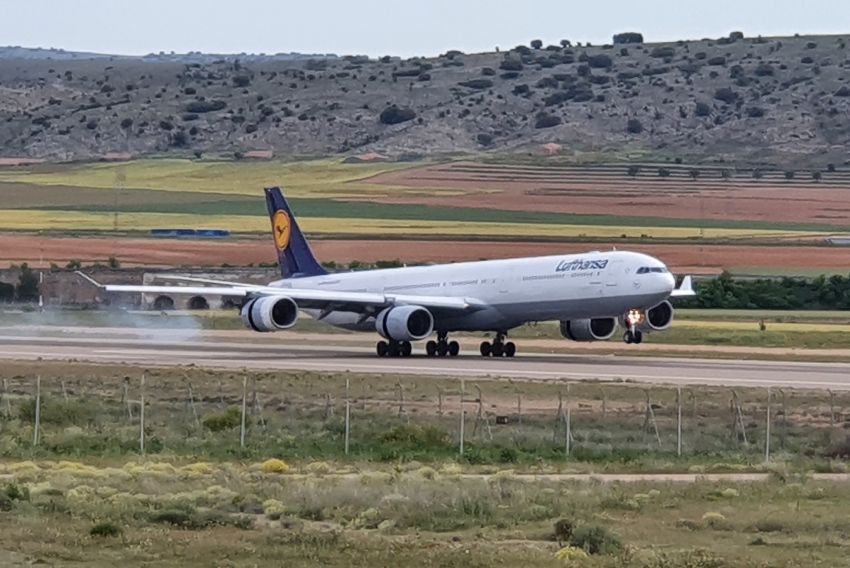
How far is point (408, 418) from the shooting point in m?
47.6

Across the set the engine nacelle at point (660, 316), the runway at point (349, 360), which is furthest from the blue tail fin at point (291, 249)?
the engine nacelle at point (660, 316)

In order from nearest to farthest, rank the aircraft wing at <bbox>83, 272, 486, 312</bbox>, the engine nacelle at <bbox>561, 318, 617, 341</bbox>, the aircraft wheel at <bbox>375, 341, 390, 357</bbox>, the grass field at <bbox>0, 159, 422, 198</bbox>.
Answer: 1. the aircraft wing at <bbox>83, 272, 486, 312</bbox>
2. the engine nacelle at <bbox>561, 318, 617, 341</bbox>
3. the aircraft wheel at <bbox>375, 341, 390, 357</bbox>
4. the grass field at <bbox>0, 159, 422, 198</bbox>

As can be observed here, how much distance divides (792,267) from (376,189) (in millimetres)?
48460

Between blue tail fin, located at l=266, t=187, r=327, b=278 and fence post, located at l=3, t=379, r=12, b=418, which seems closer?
fence post, located at l=3, t=379, r=12, b=418

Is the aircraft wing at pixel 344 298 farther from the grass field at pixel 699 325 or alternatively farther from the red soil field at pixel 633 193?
the red soil field at pixel 633 193

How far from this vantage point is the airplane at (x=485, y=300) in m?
66.5

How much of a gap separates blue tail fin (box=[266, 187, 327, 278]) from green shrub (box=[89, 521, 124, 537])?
51814mm

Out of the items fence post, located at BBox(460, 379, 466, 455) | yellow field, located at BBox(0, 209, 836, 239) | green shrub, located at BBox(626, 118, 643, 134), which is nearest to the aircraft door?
fence post, located at BBox(460, 379, 466, 455)

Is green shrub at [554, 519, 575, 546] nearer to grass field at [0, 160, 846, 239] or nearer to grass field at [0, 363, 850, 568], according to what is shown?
grass field at [0, 363, 850, 568]

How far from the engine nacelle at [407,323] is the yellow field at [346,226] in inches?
1869

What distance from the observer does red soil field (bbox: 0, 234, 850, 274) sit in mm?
106438

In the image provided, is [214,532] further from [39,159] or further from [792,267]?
[39,159]

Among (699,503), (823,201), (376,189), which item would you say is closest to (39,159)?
(376,189)

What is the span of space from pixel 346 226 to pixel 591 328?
56.0 meters
